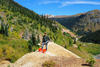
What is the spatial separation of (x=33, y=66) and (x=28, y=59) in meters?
2.48

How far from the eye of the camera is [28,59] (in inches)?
720

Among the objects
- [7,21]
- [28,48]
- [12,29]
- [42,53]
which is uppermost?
[7,21]

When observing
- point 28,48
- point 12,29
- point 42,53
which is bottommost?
point 28,48

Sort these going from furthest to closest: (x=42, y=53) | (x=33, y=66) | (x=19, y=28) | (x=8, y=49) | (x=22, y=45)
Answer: (x=19, y=28) → (x=22, y=45) → (x=8, y=49) → (x=42, y=53) → (x=33, y=66)

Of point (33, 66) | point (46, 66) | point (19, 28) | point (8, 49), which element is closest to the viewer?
point (46, 66)

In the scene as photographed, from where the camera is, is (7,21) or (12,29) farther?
(7,21)

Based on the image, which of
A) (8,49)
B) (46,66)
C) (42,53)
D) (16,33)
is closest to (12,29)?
(16,33)

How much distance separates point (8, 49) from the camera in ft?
113

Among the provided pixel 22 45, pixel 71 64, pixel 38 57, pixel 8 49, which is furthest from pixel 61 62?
pixel 22 45

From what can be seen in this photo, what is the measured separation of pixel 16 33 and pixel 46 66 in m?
50.8

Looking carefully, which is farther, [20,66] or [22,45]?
[22,45]

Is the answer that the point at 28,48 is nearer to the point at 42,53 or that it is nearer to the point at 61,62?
the point at 42,53

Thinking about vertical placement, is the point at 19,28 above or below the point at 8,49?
above

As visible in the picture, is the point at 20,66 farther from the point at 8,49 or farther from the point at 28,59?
the point at 8,49
